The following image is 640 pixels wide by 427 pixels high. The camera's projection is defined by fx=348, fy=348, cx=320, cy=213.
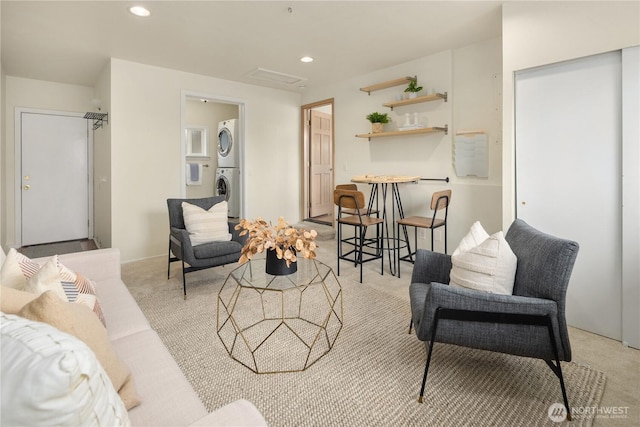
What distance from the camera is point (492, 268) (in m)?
1.74

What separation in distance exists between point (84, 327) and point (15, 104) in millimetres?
5522

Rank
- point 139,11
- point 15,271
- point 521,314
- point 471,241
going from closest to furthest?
1. point 15,271
2. point 521,314
3. point 471,241
4. point 139,11

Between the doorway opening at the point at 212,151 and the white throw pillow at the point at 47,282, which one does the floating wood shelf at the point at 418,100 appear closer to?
the doorway opening at the point at 212,151

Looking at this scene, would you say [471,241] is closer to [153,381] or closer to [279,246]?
[279,246]

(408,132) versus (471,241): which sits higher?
(408,132)

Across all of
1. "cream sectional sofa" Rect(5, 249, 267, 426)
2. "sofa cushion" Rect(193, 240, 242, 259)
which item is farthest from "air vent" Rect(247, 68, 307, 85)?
"cream sectional sofa" Rect(5, 249, 267, 426)

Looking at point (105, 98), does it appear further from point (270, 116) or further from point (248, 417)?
point (248, 417)

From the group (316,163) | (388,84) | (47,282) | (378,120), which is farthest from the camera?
(316,163)

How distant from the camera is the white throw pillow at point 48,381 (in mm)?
556

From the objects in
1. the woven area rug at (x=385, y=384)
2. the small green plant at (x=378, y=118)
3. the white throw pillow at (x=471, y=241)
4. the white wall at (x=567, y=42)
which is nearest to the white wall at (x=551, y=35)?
the white wall at (x=567, y=42)

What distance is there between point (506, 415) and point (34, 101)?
6440 millimetres

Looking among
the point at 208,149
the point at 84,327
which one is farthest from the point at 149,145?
the point at 84,327

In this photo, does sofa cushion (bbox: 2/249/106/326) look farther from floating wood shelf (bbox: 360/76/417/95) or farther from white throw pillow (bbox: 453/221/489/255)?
floating wood shelf (bbox: 360/76/417/95)

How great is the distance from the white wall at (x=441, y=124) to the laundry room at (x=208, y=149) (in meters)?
2.44
